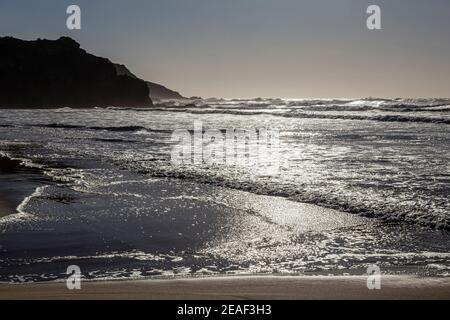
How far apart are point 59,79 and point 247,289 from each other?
116802 mm

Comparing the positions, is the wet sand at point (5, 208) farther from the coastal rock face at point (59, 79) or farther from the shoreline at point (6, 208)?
the coastal rock face at point (59, 79)

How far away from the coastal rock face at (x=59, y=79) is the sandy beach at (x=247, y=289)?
109 m

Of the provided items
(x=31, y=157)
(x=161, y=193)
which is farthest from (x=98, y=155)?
(x=161, y=193)

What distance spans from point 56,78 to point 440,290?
117m

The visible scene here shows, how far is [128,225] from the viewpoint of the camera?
708 cm

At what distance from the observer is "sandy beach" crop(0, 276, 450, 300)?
402 centimetres

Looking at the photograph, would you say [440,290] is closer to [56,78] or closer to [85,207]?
[85,207]

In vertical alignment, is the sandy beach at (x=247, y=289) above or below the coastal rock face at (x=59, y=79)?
below

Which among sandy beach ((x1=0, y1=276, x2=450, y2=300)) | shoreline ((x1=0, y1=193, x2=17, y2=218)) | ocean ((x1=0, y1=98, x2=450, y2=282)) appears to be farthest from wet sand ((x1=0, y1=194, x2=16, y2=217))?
sandy beach ((x1=0, y1=276, x2=450, y2=300))

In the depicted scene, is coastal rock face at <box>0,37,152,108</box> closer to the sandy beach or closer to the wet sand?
the wet sand

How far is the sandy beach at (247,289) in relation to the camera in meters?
4.02

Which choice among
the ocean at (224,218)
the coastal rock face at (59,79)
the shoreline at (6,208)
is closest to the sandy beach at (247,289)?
the ocean at (224,218)

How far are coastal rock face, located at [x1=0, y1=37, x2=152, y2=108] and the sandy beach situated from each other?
109 meters

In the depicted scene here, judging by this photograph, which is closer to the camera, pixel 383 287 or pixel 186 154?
pixel 383 287
